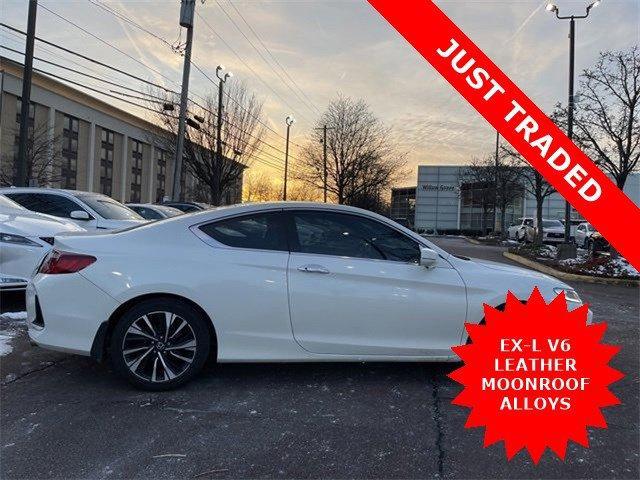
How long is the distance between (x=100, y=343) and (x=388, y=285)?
7.31 ft

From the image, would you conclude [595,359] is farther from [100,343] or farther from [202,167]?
[202,167]

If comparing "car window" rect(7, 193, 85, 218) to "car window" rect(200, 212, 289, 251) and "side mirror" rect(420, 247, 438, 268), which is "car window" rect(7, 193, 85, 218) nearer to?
"car window" rect(200, 212, 289, 251)

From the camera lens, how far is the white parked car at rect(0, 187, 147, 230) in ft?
28.1

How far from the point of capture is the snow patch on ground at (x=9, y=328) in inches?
193

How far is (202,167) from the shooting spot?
29.9 m

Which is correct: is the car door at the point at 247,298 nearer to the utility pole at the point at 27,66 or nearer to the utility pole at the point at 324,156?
the utility pole at the point at 27,66

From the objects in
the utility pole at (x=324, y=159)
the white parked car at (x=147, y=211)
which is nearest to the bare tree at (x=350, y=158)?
the utility pole at (x=324, y=159)

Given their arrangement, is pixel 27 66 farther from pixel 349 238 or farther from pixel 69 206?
pixel 349 238

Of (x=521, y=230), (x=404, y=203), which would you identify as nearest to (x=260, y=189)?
(x=404, y=203)

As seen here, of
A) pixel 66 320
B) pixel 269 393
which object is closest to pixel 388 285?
pixel 269 393

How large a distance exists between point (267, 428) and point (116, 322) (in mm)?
1444

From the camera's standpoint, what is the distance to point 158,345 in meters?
3.83

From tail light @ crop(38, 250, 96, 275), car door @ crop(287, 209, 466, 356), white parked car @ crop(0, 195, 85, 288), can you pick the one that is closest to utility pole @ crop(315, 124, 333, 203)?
white parked car @ crop(0, 195, 85, 288)

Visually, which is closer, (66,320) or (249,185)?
(66,320)
